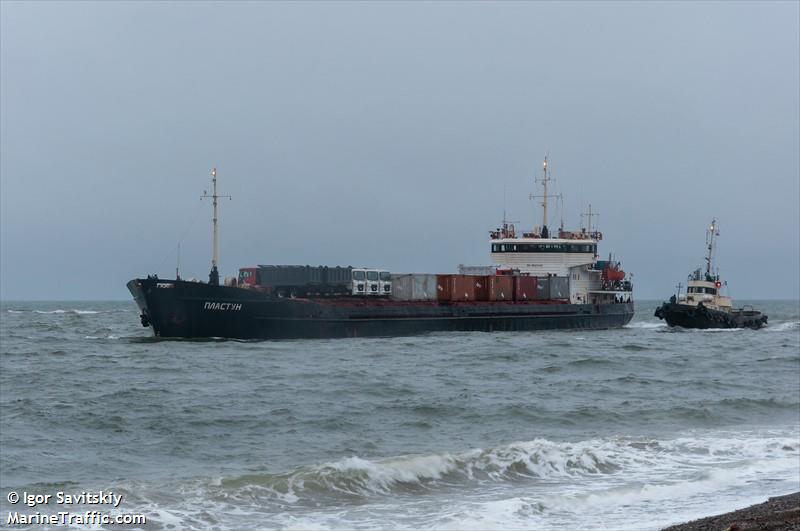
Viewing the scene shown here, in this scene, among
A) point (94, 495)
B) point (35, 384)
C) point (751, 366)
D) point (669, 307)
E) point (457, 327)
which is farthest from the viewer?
point (669, 307)

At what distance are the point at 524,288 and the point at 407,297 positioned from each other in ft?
32.8

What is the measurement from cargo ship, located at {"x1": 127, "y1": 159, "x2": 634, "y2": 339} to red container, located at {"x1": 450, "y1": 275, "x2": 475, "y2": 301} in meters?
0.06

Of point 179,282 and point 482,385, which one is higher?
point 179,282

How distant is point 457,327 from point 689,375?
21409 millimetres

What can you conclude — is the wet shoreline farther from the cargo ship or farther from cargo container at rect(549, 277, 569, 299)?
cargo container at rect(549, 277, 569, 299)

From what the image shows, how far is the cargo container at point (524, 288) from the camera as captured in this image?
6372 cm

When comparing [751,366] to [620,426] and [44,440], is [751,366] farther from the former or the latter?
[44,440]

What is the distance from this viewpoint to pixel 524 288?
211ft

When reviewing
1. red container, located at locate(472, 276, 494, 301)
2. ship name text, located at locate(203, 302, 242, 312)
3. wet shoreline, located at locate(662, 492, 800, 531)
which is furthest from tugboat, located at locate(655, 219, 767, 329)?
wet shoreline, located at locate(662, 492, 800, 531)

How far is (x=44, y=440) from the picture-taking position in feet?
71.2

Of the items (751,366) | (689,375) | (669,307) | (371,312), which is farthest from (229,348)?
(669,307)

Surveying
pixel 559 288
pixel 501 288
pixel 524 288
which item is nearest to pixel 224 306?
pixel 501 288

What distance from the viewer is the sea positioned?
53.0 feet

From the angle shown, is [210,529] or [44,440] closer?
[210,529]
